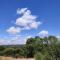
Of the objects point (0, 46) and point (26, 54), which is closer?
point (26, 54)

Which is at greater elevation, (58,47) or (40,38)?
(40,38)

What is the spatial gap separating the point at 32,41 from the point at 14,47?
592cm

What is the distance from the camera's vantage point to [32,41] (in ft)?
102

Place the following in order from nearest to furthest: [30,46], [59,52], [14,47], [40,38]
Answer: [59,52], [40,38], [30,46], [14,47]

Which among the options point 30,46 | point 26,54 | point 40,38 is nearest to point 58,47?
point 40,38

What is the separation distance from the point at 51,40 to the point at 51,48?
5.83 ft

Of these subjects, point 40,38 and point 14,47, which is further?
point 14,47

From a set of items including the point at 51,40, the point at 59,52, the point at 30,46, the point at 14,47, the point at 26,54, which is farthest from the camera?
the point at 14,47

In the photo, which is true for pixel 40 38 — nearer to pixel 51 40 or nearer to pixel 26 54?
pixel 26 54

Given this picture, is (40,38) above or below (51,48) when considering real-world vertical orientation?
above

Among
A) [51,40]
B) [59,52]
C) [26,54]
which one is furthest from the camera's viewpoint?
[26,54]

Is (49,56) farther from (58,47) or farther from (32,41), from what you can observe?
(32,41)

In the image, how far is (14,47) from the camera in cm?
3616

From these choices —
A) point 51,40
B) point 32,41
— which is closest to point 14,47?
point 32,41
